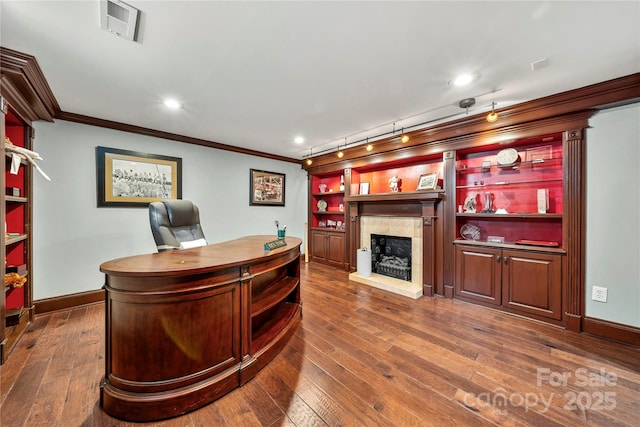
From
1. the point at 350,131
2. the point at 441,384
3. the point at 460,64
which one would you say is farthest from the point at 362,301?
the point at 460,64

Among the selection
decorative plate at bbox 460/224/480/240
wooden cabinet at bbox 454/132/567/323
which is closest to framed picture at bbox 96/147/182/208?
wooden cabinet at bbox 454/132/567/323

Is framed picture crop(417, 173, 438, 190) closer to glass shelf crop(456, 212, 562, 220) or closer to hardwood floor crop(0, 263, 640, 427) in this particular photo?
glass shelf crop(456, 212, 562, 220)

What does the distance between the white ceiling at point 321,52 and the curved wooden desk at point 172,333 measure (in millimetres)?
1512

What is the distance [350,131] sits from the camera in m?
3.56

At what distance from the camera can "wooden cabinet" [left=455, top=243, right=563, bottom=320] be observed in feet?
8.40

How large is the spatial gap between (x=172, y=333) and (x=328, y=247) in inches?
151

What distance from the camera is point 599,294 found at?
233 centimetres

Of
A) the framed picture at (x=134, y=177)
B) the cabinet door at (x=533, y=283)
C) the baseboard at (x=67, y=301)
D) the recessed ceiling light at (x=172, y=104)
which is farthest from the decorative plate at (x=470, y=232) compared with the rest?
the baseboard at (x=67, y=301)

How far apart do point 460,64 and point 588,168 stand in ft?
5.90

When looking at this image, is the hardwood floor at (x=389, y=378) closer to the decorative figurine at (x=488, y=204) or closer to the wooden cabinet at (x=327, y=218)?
the decorative figurine at (x=488, y=204)

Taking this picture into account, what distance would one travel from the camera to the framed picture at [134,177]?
3107 mm

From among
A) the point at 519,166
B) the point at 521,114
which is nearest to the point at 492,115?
the point at 521,114

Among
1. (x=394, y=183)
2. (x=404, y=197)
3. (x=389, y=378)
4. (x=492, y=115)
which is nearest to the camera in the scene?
(x=389, y=378)

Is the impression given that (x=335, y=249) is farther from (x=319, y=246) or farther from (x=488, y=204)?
(x=488, y=204)
